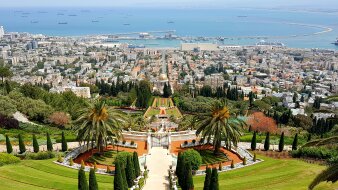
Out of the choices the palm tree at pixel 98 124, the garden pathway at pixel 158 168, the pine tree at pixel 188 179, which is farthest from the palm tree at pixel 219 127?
the palm tree at pixel 98 124

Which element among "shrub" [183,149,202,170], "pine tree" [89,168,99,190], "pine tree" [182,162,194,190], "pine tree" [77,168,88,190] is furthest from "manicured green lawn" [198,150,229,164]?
"pine tree" [77,168,88,190]

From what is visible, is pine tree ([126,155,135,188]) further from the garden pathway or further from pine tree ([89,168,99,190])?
pine tree ([89,168,99,190])

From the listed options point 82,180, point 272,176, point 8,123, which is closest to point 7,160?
point 82,180

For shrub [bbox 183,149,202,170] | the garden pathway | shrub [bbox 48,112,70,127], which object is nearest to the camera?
the garden pathway

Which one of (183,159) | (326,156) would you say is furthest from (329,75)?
(183,159)

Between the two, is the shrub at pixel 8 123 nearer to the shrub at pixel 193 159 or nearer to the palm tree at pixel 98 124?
the palm tree at pixel 98 124

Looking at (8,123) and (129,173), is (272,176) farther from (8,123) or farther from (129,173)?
(8,123)
